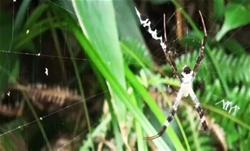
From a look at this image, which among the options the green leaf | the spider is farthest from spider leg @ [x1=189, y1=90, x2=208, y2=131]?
the green leaf

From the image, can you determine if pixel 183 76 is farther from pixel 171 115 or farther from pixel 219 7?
pixel 219 7

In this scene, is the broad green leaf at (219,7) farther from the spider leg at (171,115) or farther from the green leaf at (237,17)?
the spider leg at (171,115)

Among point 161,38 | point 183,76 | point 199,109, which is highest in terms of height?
point 161,38

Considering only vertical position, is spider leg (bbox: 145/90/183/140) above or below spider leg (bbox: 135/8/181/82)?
below

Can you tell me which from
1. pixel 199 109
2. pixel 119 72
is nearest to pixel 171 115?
pixel 199 109

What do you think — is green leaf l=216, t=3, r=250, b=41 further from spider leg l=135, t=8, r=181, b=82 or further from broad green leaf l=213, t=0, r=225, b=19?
spider leg l=135, t=8, r=181, b=82

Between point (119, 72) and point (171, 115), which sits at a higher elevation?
point (119, 72)

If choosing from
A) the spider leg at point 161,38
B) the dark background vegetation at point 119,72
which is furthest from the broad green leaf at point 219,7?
the spider leg at point 161,38

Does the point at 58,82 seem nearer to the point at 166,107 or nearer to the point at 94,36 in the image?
the point at 94,36
